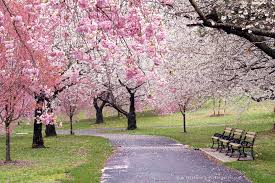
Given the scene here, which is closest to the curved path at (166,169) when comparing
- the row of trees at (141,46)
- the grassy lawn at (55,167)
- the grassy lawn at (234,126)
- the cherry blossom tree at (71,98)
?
the grassy lawn at (55,167)

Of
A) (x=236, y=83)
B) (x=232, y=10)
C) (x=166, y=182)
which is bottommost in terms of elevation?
(x=166, y=182)

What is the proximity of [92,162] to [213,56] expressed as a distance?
7.62m

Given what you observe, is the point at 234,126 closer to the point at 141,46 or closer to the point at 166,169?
the point at 166,169

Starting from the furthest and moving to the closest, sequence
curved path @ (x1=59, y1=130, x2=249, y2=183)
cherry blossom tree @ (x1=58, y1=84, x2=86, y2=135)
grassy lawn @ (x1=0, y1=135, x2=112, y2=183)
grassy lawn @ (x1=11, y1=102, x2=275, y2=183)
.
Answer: cherry blossom tree @ (x1=58, y1=84, x2=86, y2=135) → grassy lawn @ (x1=11, y1=102, x2=275, y2=183) → grassy lawn @ (x1=0, y1=135, x2=112, y2=183) → curved path @ (x1=59, y1=130, x2=249, y2=183)

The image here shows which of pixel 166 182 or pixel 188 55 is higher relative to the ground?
pixel 188 55

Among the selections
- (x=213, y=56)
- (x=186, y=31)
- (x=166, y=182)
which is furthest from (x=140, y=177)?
(x=186, y=31)

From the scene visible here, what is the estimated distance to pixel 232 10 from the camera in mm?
14992

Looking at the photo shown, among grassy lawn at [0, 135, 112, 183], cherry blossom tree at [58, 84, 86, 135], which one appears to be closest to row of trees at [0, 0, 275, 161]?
grassy lawn at [0, 135, 112, 183]

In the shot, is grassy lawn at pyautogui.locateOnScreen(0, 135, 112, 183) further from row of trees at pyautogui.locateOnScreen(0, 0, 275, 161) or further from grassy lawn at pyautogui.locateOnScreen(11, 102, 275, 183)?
grassy lawn at pyautogui.locateOnScreen(11, 102, 275, 183)

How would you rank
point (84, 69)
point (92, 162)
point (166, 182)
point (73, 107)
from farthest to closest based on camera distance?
point (73, 107), point (84, 69), point (92, 162), point (166, 182)

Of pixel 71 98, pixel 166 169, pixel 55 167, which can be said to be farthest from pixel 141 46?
pixel 71 98

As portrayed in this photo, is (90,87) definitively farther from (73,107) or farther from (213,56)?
(213,56)

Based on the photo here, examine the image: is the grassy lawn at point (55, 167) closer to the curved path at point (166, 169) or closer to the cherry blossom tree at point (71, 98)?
the curved path at point (166, 169)

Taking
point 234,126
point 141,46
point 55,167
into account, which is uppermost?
point 141,46
